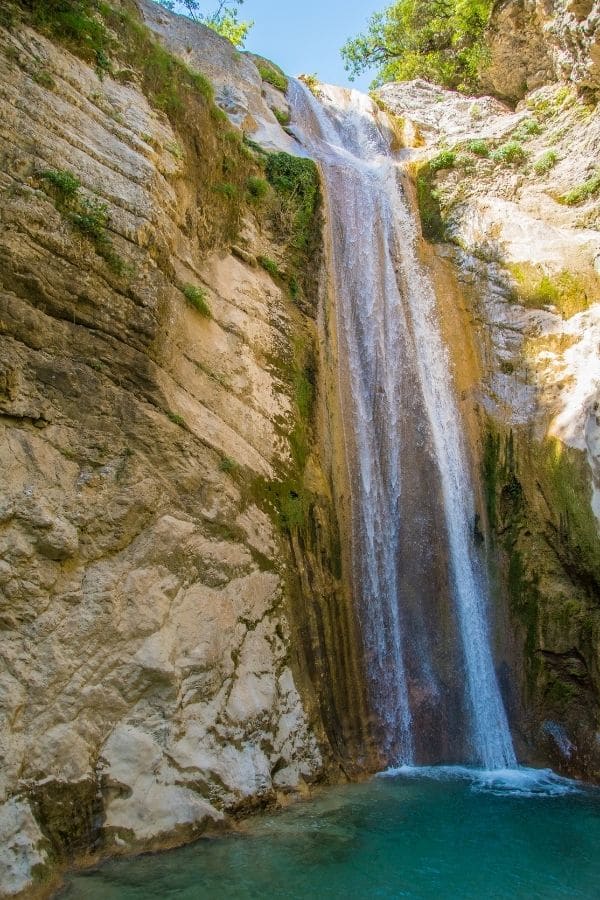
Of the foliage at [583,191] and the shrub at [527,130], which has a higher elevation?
the shrub at [527,130]

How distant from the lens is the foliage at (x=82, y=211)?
7.19 m

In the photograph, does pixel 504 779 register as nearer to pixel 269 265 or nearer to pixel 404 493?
pixel 404 493

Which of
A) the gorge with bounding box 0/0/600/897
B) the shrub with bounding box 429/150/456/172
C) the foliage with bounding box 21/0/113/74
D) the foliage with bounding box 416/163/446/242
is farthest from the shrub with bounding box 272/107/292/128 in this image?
the foliage with bounding box 21/0/113/74

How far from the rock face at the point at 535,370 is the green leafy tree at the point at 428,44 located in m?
4.45

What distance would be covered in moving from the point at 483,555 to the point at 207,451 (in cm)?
570

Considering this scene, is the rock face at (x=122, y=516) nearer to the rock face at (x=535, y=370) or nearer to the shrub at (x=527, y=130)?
the rock face at (x=535, y=370)

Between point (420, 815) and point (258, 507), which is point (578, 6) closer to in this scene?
point (258, 507)

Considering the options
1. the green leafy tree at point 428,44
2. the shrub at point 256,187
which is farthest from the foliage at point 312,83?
the shrub at point 256,187

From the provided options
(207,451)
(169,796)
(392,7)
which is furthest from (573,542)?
(392,7)

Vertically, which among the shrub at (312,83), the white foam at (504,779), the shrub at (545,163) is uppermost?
the shrub at (312,83)

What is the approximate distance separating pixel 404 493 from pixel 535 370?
3670mm

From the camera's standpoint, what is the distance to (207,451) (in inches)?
318

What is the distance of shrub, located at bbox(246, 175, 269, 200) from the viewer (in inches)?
463

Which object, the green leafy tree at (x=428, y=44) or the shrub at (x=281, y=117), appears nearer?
the shrub at (x=281, y=117)
